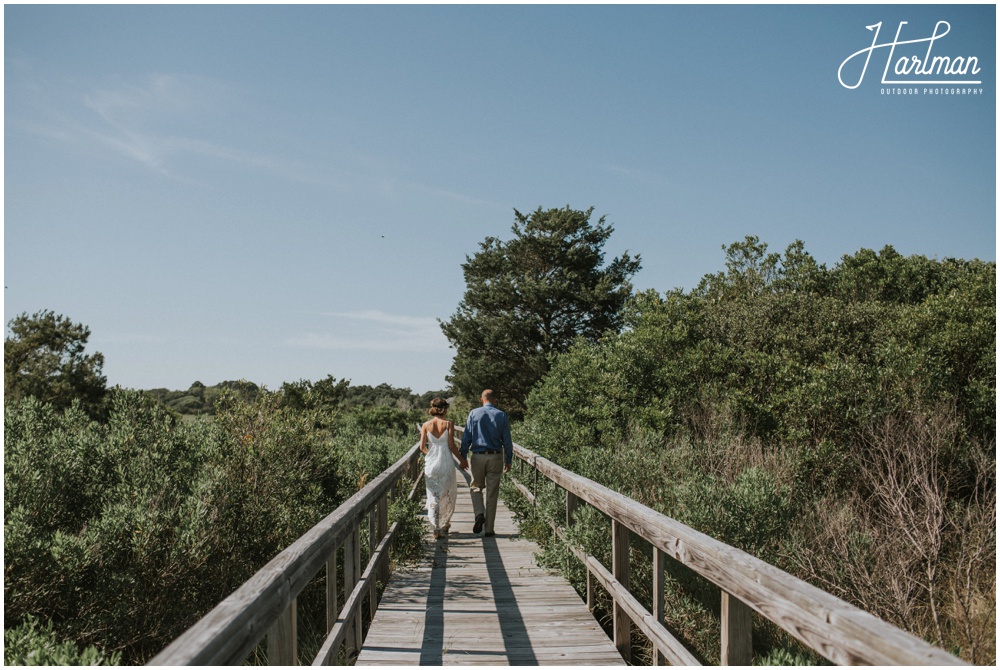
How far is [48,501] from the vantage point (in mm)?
6414

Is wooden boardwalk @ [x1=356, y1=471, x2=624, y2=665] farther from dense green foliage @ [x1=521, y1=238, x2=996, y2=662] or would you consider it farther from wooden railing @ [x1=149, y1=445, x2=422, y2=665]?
dense green foliage @ [x1=521, y1=238, x2=996, y2=662]

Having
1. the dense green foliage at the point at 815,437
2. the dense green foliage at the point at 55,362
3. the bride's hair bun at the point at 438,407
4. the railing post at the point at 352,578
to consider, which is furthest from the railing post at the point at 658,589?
the dense green foliage at the point at 55,362

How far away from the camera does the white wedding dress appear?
25.3ft

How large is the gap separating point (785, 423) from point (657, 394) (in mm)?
2448

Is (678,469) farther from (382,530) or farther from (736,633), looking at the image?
(736,633)

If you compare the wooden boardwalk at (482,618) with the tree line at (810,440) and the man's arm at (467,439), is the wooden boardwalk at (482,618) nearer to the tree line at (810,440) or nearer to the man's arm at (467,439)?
the tree line at (810,440)

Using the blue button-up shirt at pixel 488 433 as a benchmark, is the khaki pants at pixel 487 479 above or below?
below

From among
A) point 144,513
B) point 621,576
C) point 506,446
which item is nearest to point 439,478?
point 506,446

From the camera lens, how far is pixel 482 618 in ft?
16.2

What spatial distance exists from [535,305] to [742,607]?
34055 millimetres

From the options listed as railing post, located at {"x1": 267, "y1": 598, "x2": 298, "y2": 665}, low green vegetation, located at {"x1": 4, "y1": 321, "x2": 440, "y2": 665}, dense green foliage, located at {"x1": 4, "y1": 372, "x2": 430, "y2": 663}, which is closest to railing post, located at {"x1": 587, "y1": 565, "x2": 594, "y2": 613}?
low green vegetation, located at {"x1": 4, "y1": 321, "x2": 440, "y2": 665}

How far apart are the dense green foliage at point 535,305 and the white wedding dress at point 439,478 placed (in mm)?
26849

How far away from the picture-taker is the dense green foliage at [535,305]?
36.1 meters

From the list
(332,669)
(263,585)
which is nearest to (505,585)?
(332,669)
